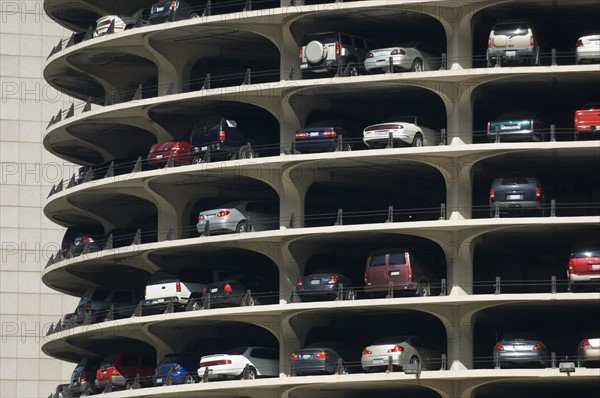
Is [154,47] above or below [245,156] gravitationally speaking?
above

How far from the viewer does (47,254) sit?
119 meters

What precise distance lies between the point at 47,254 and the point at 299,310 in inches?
1770

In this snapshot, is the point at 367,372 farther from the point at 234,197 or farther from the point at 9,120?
the point at 9,120

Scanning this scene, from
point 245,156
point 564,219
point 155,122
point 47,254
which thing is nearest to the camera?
point 564,219

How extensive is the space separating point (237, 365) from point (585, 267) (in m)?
15.6

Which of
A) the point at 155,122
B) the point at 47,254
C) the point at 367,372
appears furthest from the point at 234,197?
the point at 47,254

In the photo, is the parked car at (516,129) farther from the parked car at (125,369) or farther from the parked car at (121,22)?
the parked car at (125,369)

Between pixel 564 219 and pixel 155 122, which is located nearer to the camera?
pixel 564 219

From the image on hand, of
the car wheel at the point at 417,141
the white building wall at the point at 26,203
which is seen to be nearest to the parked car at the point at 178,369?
the car wheel at the point at 417,141

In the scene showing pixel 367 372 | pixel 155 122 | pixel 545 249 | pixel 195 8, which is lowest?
pixel 367 372

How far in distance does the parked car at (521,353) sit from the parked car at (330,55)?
46.3 feet

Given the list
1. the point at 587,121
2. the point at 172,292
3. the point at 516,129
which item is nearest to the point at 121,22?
the point at 172,292

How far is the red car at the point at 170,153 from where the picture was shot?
81.9m

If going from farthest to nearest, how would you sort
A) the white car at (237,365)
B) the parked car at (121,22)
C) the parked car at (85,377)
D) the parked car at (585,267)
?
1. the parked car at (85,377)
2. the parked car at (121,22)
3. the white car at (237,365)
4. the parked car at (585,267)
